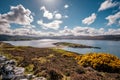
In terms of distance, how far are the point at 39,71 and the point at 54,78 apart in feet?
9.21

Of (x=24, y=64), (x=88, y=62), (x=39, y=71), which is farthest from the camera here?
(x=88, y=62)

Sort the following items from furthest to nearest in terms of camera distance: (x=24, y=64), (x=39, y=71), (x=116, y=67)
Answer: (x=116, y=67)
(x=24, y=64)
(x=39, y=71)

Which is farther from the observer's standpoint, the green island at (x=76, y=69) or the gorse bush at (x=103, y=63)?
the gorse bush at (x=103, y=63)

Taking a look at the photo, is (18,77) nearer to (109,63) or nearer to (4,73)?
(4,73)

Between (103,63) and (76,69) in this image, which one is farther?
(103,63)

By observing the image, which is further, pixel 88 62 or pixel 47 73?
pixel 88 62

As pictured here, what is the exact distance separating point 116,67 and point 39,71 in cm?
1285

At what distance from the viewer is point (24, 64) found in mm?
23453

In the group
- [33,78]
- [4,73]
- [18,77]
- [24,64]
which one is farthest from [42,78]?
[24,64]

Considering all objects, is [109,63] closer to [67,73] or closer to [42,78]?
[67,73]

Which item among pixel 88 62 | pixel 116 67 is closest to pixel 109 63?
pixel 116 67

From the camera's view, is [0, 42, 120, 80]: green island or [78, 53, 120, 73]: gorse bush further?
[78, 53, 120, 73]: gorse bush

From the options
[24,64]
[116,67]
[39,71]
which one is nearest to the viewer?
[39,71]

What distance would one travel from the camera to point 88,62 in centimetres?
2789
